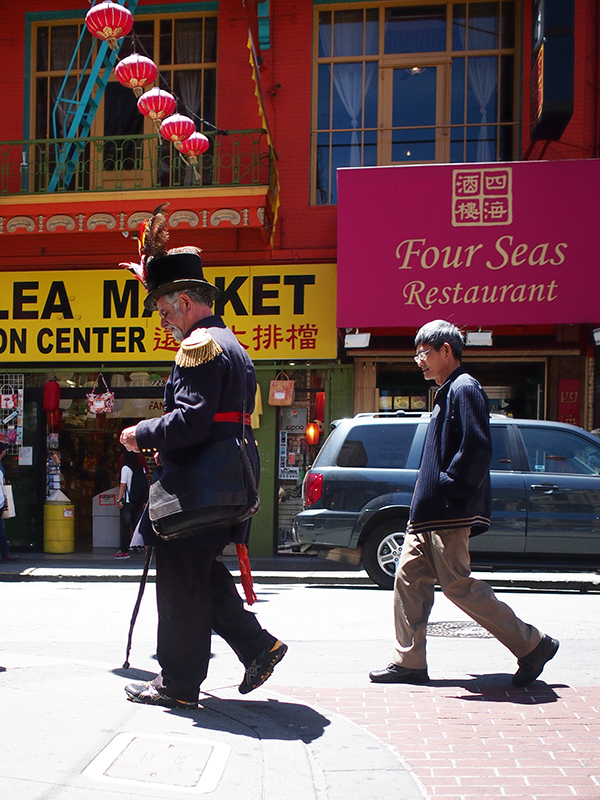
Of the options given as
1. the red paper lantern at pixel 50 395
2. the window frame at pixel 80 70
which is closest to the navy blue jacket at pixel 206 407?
the red paper lantern at pixel 50 395

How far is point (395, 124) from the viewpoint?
1385cm

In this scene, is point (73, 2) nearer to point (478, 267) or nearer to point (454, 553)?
point (478, 267)

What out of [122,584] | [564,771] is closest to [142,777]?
[564,771]

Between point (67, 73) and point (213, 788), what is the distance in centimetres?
1290

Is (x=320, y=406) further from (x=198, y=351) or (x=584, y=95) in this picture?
(x=198, y=351)

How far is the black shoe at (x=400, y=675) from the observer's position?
15.1ft

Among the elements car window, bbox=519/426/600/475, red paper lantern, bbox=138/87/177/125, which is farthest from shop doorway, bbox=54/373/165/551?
car window, bbox=519/426/600/475

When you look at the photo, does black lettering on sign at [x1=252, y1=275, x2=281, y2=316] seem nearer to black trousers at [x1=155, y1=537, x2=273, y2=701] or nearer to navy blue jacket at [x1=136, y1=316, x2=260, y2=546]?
navy blue jacket at [x1=136, y1=316, x2=260, y2=546]

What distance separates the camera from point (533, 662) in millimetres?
4504

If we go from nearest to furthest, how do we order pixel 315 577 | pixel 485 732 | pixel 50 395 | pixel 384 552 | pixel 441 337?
pixel 485 732 → pixel 441 337 → pixel 384 552 → pixel 315 577 → pixel 50 395

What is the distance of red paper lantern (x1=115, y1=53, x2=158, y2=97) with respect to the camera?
1115 cm

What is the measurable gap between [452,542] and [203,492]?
147cm

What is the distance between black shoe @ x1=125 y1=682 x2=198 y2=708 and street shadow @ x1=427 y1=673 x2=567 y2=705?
1403 mm

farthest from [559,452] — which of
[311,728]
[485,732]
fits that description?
[311,728]
